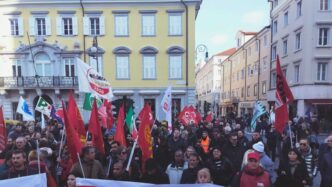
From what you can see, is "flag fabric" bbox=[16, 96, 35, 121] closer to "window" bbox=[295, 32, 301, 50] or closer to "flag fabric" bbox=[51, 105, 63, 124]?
"flag fabric" bbox=[51, 105, 63, 124]

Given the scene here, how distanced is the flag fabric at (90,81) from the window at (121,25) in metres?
18.7

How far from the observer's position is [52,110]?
42.4 ft

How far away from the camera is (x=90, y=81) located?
7.70m

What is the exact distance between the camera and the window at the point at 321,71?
25.0 m

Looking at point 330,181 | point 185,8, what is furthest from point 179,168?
point 185,8

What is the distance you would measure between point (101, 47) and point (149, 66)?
449 centimetres

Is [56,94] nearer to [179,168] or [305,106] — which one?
[305,106]

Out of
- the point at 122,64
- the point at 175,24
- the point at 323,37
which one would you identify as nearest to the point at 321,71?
the point at 323,37

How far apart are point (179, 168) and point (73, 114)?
297 cm

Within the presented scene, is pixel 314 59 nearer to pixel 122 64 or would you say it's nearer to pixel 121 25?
pixel 122 64

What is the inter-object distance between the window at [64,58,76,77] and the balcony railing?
2.23 feet

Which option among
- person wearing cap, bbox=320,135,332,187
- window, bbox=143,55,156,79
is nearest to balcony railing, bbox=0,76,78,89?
window, bbox=143,55,156,79

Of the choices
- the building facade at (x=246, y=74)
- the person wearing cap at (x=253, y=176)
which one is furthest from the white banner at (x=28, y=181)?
the building facade at (x=246, y=74)

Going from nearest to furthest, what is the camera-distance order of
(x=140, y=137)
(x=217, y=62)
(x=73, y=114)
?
(x=140, y=137), (x=73, y=114), (x=217, y=62)
